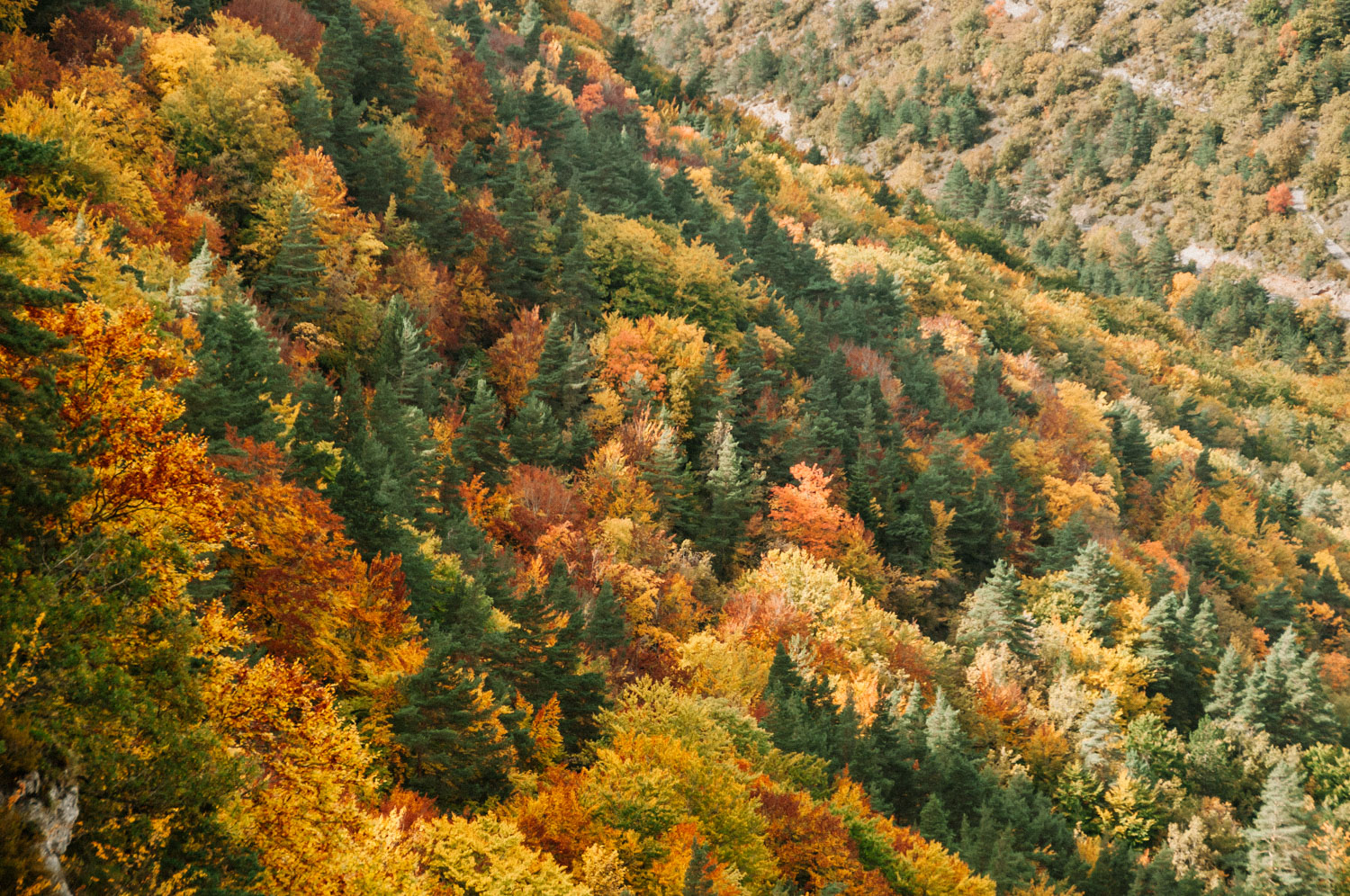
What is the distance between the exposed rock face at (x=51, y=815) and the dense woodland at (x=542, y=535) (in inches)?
3.6

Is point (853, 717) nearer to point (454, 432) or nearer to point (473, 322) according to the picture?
point (454, 432)

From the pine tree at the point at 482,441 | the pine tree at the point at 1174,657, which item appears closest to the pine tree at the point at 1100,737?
the pine tree at the point at 1174,657

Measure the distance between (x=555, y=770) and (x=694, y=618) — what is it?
20.1 meters

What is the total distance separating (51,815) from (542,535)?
33.0m

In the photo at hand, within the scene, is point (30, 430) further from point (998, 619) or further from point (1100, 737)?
point (1100, 737)

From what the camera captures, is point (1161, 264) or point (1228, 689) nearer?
point (1228, 689)

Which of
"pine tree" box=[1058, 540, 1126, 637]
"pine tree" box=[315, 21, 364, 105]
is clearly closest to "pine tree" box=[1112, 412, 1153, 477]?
"pine tree" box=[1058, 540, 1126, 637]

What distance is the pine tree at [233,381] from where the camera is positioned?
30109 mm

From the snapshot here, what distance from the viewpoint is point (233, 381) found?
33.3 metres

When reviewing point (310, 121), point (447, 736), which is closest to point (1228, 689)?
point (447, 736)

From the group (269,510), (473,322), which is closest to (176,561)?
(269,510)

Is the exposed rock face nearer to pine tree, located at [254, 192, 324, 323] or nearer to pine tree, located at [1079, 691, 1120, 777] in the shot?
pine tree, located at [254, 192, 324, 323]

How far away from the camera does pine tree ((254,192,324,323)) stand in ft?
154

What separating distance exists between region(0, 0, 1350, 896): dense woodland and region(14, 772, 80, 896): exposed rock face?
3.6 inches
